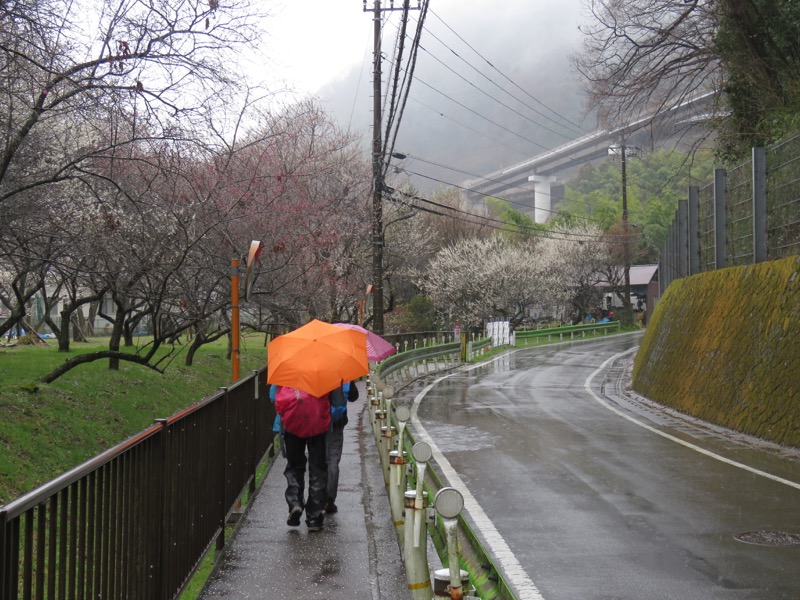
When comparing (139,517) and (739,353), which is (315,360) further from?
(739,353)

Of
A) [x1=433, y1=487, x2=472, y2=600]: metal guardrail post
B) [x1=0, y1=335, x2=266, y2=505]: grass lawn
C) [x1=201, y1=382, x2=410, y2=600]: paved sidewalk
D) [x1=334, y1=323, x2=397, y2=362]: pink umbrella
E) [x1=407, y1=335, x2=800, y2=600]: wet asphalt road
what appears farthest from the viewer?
[x1=334, y1=323, x2=397, y2=362]: pink umbrella

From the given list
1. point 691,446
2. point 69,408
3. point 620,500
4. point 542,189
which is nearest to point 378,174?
point 69,408

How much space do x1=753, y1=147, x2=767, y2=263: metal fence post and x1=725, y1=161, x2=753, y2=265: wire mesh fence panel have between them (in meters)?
0.69

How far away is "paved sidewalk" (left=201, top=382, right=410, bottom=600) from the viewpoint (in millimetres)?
5969

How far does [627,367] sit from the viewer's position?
3300 centimetres

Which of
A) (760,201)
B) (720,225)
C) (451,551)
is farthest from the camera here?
(720,225)

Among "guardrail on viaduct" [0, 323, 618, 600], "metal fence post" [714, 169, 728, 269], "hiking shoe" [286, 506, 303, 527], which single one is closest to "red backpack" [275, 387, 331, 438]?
"guardrail on viaduct" [0, 323, 618, 600]

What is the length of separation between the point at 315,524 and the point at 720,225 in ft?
49.1

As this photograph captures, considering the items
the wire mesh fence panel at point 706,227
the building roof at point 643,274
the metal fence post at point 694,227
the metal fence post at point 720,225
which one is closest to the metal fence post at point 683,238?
the metal fence post at point 694,227

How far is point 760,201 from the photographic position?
55.2 ft

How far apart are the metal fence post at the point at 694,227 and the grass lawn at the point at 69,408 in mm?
12988

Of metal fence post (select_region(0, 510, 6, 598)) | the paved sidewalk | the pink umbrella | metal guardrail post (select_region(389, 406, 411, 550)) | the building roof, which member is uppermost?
the building roof

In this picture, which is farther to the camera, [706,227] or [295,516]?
[706,227]

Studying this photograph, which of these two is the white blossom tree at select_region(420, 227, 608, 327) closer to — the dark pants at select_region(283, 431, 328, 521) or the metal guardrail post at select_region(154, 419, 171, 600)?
the dark pants at select_region(283, 431, 328, 521)
